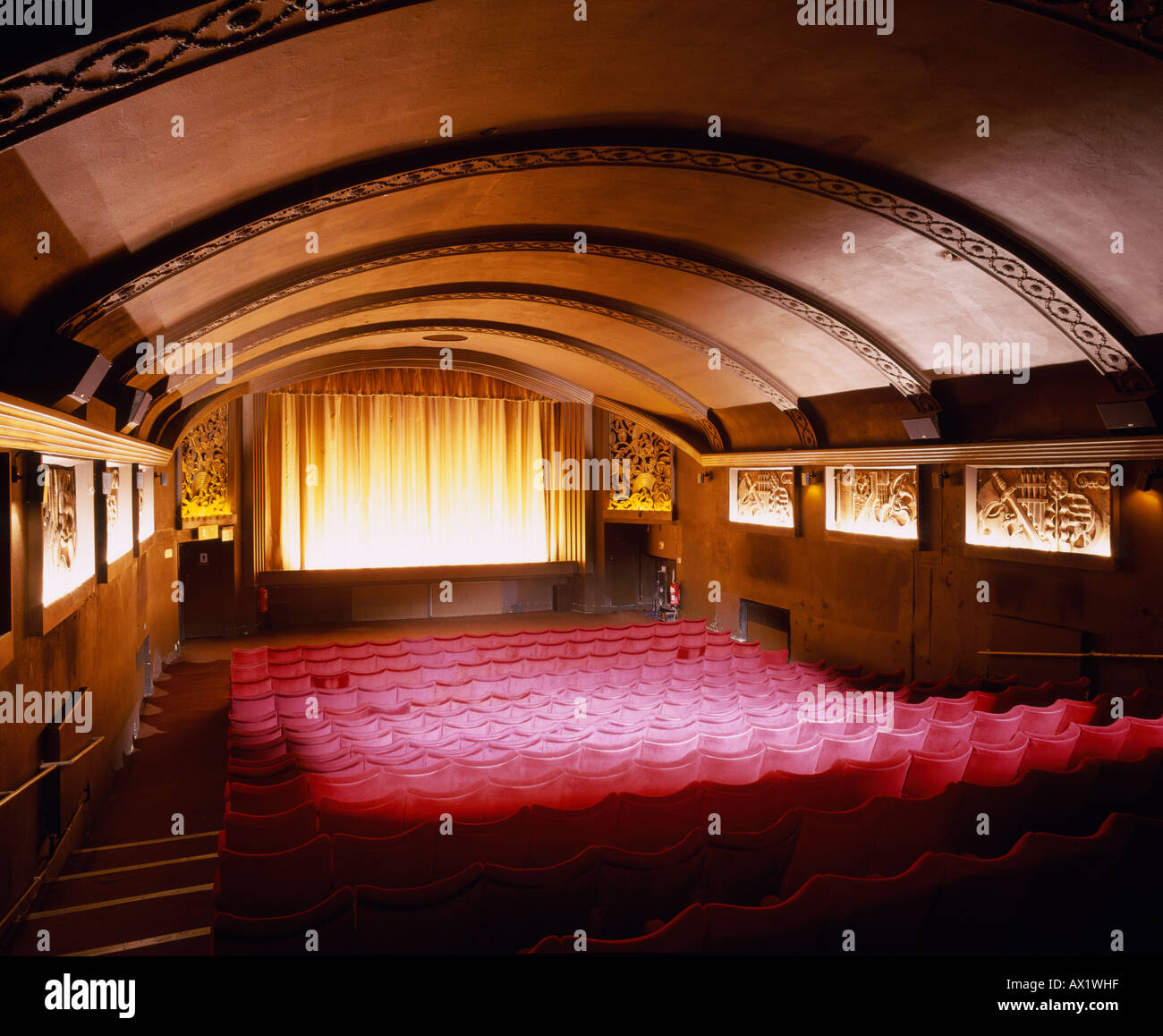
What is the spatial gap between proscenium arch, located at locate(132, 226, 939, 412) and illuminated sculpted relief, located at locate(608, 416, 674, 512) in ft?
27.1

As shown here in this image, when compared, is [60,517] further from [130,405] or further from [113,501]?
[113,501]

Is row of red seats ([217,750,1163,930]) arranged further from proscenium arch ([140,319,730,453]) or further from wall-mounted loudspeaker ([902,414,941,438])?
proscenium arch ([140,319,730,453])

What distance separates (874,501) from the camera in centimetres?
1160

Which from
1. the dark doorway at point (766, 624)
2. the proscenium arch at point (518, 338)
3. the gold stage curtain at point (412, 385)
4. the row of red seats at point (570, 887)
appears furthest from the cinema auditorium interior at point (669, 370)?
the gold stage curtain at point (412, 385)

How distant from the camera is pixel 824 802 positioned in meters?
4.98

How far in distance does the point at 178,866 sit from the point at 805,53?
23.9ft

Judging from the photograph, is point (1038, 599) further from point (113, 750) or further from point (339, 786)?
point (113, 750)

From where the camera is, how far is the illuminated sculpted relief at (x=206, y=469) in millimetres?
14445

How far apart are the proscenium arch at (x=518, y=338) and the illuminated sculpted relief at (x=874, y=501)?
59.1 inches

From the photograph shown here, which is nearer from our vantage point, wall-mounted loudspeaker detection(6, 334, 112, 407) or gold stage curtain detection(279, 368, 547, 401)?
wall-mounted loudspeaker detection(6, 334, 112, 407)

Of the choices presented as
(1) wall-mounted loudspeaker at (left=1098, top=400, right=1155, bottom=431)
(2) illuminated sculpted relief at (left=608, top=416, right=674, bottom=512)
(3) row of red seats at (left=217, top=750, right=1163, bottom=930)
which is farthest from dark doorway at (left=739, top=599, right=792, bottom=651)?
(3) row of red seats at (left=217, top=750, right=1163, bottom=930)

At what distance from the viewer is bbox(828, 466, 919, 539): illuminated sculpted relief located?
35.8 feet

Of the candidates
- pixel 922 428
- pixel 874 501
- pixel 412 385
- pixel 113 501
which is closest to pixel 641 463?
pixel 412 385

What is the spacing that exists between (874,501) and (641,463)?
24.4ft
